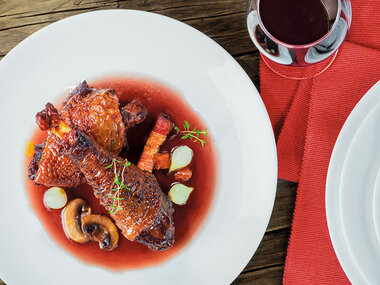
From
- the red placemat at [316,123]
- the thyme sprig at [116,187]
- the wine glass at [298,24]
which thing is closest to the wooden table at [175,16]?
the red placemat at [316,123]

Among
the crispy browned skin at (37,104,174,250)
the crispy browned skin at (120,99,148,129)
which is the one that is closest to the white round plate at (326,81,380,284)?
the crispy browned skin at (37,104,174,250)

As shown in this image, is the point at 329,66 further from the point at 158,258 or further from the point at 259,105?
the point at 158,258

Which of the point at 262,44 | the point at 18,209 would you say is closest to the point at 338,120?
the point at 262,44

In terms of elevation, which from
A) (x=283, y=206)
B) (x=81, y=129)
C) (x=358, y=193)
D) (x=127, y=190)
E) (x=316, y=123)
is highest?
(x=81, y=129)

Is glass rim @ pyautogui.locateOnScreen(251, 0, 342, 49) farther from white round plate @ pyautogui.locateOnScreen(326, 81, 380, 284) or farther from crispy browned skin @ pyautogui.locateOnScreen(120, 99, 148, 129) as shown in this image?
crispy browned skin @ pyautogui.locateOnScreen(120, 99, 148, 129)

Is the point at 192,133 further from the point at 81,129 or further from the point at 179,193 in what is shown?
the point at 81,129

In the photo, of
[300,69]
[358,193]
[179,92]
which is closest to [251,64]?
[300,69]

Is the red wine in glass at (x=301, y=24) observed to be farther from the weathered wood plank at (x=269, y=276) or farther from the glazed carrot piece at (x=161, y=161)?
the weathered wood plank at (x=269, y=276)
